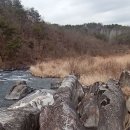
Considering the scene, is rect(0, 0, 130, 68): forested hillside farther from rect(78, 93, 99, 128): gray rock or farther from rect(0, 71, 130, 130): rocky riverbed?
rect(78, 93, 99, 128): gray rock

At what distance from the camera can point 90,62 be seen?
81.8 ft

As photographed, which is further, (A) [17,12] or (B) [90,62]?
(A) [17,12]

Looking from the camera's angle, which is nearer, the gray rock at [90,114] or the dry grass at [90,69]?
the gray rock at [90,114]

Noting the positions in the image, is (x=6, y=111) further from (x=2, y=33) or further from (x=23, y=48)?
(x=23, y=48)

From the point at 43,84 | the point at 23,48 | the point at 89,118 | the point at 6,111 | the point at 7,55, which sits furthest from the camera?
the point at 23,48

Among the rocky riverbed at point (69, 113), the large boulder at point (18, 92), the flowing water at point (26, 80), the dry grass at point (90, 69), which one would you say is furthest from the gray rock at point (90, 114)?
the dry grass at point (90, 69)

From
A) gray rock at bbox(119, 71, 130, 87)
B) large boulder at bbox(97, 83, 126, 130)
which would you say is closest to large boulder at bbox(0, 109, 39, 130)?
large boulder at bbox(97, 83, 126, 130)

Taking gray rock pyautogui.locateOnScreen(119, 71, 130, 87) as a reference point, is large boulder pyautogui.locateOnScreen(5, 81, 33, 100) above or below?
below

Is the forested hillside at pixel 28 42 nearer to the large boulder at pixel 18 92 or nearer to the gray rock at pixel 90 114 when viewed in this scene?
the large boulder at pixel 18 92

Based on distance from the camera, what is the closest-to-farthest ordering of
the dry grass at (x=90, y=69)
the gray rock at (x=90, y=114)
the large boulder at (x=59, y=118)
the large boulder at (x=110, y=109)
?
the large boulder at (x=59, y=118)
the gray rock at (x=90, y=114)
the large boulder at (x=110, y=109)
the dry grass at (x=90, y=69)

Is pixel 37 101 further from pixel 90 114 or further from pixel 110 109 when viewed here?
pixel 90 114

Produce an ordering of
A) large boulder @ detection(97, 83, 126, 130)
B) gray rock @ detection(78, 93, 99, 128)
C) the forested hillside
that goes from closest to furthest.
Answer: gray rock @ detection(78, 93, 99, 128)
large boulder @ detection(97, 83, 126, 130)
the forested hillside

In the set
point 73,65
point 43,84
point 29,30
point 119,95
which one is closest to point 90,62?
point 73,65

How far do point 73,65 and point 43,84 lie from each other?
4678 millimetres
